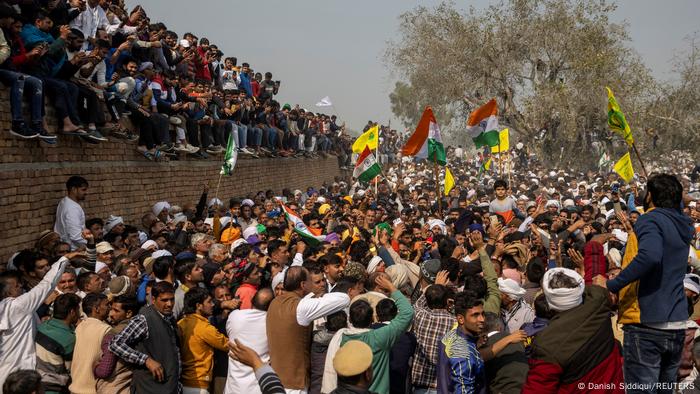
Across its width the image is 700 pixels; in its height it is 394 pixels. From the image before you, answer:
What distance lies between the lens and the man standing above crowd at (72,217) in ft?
31.1

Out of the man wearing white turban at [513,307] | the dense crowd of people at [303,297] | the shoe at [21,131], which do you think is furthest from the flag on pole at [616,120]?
the shoe at [21,131]

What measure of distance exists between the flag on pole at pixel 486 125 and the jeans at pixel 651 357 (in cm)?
1194

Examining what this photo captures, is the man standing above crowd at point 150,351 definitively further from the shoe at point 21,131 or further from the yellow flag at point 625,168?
the yellow flag at point 625,168

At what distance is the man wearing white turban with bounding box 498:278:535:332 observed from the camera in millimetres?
6062

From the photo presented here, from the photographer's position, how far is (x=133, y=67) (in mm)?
12484

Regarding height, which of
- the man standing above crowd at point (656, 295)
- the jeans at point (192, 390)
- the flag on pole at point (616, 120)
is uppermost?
the flag on pole at point (616, 120)

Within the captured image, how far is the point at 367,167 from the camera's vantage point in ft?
49.6

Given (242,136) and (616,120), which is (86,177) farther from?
(616,120)

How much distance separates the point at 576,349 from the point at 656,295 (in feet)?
2.70

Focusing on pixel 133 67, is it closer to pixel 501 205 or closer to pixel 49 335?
pixel 501 205

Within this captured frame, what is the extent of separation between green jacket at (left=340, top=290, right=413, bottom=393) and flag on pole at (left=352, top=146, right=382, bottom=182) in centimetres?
961


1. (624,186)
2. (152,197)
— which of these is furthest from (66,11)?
(624,186)

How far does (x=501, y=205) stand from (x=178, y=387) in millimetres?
8363

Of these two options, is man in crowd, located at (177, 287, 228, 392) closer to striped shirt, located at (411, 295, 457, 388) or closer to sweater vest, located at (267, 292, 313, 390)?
sweater vest, located at (267, 292, 313, 390)
